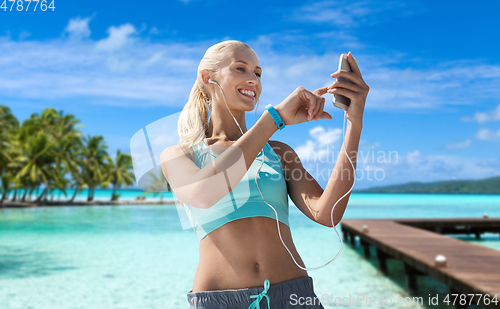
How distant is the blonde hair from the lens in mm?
1522

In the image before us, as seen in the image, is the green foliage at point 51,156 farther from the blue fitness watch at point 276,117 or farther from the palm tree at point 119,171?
the blue fitness watch at point 276,117

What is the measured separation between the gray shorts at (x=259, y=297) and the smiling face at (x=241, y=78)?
65cm

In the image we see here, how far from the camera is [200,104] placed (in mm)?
1672

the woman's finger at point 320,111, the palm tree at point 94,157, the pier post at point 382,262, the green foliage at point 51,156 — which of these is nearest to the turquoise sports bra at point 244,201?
the woman's finger at point 320,111

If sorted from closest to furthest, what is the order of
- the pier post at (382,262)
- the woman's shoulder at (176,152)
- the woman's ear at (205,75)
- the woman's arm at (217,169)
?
1. the woman's arm at (217,169)
2. the woman's shoulder at (176,152)
3. the woman's ear at (205,75)
4. the pier post at (382,262)

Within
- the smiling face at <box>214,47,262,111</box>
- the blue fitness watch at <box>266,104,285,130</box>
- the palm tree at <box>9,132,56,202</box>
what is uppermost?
the palm tree at <box>9,132,56,202</box>

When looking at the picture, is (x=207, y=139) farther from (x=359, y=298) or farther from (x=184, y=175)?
(x=359, y=298)

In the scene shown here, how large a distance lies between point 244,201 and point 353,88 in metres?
0.53

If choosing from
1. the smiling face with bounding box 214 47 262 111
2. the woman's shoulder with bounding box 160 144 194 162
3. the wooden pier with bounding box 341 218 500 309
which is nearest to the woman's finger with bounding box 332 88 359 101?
the smiling face with bounding box 214 47 262 111

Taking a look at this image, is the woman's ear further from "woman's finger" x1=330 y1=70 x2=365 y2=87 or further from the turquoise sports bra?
"woman's finger" x1=330 y1=70 x2=365 y2=87

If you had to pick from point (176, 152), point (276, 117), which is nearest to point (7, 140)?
point (176, 152)

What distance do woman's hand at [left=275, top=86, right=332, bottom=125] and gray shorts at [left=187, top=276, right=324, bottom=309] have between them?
578mm

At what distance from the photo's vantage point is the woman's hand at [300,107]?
1188 millimetres

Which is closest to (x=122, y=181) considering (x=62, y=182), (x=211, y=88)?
(x=62, y=182)
